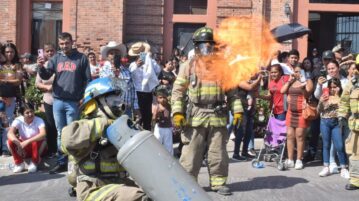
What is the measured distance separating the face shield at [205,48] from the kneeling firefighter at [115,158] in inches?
98.3

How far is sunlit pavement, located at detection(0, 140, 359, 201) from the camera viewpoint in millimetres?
7250

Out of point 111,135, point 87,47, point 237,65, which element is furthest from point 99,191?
point 87,47

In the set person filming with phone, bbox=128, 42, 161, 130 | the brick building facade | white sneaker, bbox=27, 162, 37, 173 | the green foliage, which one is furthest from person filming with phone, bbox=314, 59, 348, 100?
the brick building facade

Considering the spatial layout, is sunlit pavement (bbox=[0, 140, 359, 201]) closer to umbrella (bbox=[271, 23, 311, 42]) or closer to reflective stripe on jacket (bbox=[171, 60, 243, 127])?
reflective stripe on jacket (bbox=[171, 60, 243, 127])

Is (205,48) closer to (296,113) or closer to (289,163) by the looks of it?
(296,113)

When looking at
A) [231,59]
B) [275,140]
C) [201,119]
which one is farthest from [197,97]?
[275,140]

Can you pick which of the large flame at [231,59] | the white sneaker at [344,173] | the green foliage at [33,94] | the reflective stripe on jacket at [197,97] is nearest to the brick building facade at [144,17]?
the green foliage at [33,94]

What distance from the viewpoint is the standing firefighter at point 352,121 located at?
7648mm

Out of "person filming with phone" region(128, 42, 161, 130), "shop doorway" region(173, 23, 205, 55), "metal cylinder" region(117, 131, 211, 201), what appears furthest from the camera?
"shop doorway" region(173, 23, 205, 55)

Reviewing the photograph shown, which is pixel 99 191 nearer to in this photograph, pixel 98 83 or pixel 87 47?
pixel 98 83

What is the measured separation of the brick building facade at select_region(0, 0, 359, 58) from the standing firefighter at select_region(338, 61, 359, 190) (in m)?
7.16

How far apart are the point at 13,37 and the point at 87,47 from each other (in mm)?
2163

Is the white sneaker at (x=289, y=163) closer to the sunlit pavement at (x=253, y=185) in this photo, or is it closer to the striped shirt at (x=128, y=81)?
the sunlit pavement at (x=253, y=185)

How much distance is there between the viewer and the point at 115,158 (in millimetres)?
4152
